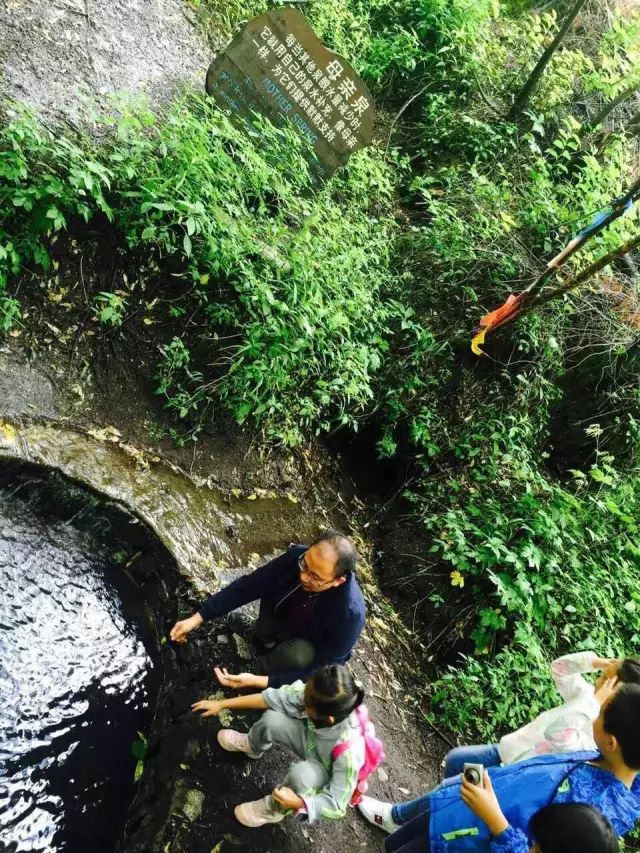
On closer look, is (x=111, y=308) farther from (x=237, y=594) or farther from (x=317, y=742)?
(x=317, y=742)

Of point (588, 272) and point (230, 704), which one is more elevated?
point (588, 272)

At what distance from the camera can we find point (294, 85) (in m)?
5.99

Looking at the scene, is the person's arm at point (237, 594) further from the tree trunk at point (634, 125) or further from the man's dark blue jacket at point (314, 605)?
the tree trunk at point (634, 125)

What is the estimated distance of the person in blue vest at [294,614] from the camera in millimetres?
3205

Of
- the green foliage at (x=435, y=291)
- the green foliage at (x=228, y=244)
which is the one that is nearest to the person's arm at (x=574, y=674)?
the green foliage at (x=435, y=291)

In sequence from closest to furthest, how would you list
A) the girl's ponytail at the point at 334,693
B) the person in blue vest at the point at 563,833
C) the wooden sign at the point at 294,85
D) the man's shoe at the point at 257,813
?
1. the person in blue vest at the point at 563,833
2. the girl's ponytail at the point at 334,693
3. the man's shoe at the point at 257,813
4. the wooden sign at the point at 294,85

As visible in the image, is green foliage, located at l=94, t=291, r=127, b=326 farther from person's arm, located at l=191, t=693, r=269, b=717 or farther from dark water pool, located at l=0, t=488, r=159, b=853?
person's arm, located at l=191, t=693, r=269, b=717

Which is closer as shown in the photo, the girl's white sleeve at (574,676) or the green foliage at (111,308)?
the girl's white sleeve at (574,676)

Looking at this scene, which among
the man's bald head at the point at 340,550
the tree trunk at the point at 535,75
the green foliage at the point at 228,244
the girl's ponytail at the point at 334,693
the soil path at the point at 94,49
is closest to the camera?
the girl's ponytail at the point at 334,693

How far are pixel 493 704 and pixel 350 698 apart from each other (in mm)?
2701

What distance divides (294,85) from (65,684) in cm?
620

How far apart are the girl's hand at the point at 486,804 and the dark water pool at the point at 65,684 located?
6.33 ft

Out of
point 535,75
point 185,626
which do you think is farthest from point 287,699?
point 535,75

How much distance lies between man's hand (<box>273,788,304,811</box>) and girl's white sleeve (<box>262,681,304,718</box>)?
378mm
